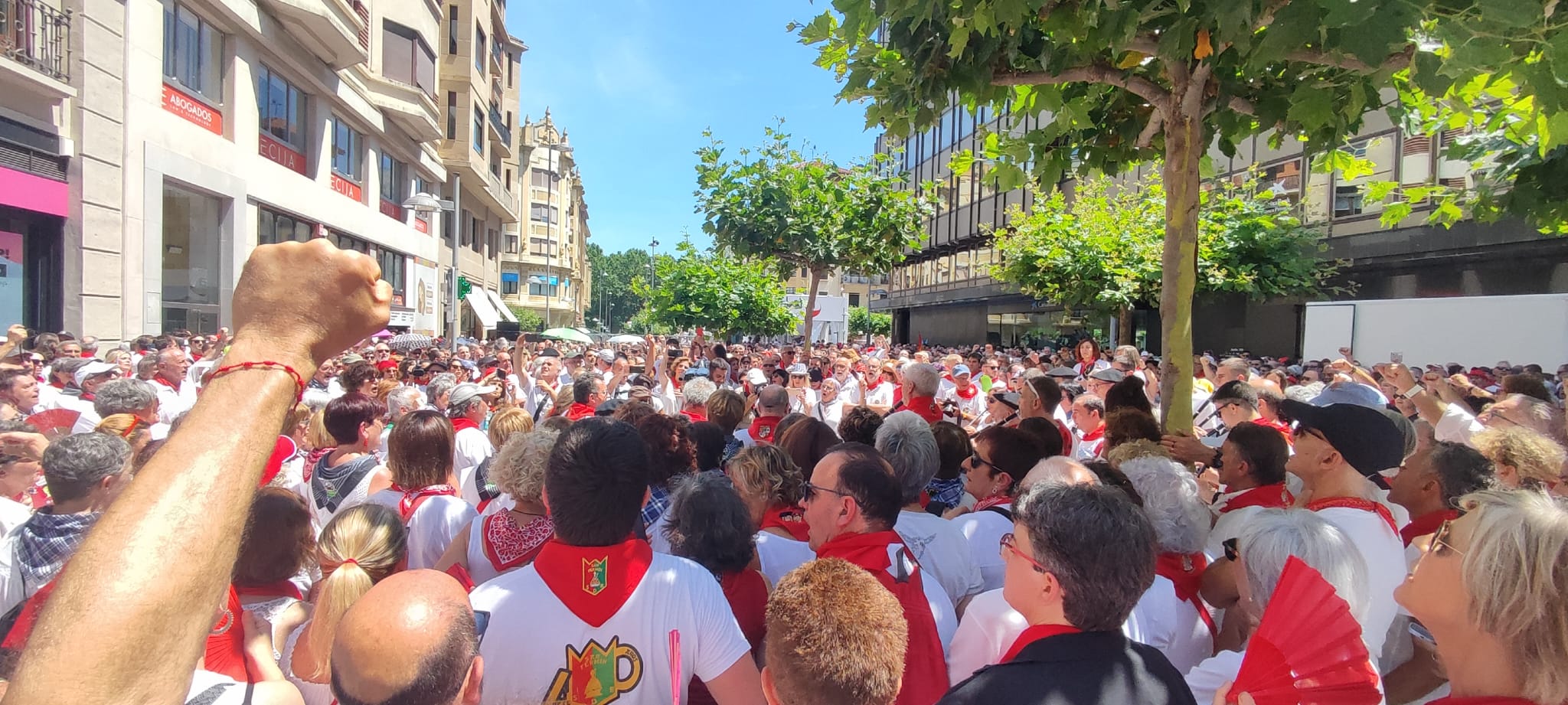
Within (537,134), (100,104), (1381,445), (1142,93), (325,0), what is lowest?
(1381,445)

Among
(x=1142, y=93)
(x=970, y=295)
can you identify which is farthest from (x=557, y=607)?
(x=970, y=295)

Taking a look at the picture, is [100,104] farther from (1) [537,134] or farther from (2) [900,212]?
(1) [537,134]

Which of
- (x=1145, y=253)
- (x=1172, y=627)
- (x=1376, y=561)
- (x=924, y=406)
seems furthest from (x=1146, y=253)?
(x=1172, y=627)

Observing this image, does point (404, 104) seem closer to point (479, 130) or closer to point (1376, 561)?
point (479, 130)

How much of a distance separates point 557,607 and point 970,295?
107 ft

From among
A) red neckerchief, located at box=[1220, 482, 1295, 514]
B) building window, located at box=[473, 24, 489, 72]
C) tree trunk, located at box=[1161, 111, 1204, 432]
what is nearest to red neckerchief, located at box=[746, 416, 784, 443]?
tree trunk, located at box=[1161, 111, 1204, 432]

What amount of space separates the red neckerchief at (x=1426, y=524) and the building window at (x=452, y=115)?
31028 mm

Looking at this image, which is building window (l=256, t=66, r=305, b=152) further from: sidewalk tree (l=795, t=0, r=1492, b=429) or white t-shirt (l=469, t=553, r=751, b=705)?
white t-shirt (l=469, t=553, r=751, b=705)

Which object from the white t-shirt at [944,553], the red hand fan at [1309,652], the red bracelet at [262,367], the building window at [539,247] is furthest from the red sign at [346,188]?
the building window at [539,247]

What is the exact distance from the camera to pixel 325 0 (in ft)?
54.0

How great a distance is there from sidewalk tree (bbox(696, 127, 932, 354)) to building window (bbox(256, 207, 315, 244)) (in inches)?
406

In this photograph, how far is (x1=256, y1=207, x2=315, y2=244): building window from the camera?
54.1 ft

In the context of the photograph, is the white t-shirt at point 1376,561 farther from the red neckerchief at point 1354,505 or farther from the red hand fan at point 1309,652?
the red hand fan at point 1309,652

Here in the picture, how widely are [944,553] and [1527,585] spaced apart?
1883 millimetres
